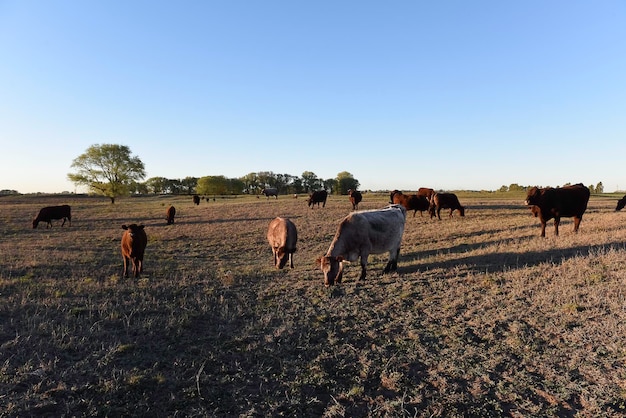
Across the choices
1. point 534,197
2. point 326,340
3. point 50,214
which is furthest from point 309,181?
point 326,340

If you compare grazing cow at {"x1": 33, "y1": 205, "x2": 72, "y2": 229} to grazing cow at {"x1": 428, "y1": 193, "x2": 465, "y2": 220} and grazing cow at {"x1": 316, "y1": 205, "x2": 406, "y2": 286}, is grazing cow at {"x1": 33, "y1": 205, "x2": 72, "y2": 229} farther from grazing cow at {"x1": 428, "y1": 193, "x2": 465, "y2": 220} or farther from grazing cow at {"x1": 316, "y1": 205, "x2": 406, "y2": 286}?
grazing cow at {"x1": 428, "y1": 193, "x2": 465, "y2": 220}

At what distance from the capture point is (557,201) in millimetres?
14250

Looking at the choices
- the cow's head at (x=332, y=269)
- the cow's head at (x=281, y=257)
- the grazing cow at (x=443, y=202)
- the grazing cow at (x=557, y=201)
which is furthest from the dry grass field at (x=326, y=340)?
the grazing cow at (x=443, y=202)

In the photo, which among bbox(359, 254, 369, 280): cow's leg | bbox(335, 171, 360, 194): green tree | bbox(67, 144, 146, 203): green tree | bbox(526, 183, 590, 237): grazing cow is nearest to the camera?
bbox(359, 254, 369, 280): cow's leg

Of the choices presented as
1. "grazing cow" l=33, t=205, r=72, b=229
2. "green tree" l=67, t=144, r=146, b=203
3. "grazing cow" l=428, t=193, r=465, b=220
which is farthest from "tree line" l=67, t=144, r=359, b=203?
"grazing cow" l=428, t=193, r=465, b=220

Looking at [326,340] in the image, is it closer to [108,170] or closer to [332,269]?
[332,269]

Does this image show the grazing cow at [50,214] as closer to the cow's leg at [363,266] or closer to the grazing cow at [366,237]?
the grazing cow at [366,237]

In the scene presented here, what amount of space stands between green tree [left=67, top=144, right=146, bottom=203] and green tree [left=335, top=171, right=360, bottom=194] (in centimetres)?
6257

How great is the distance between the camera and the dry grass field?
13.3 feet

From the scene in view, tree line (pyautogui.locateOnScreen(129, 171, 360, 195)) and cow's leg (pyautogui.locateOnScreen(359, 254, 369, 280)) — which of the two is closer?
cow's leg (pyautogui.locateOnScreen(359, 254, 369, 280))

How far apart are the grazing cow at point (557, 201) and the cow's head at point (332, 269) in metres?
10.2

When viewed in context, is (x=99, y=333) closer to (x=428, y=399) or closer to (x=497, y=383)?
(x=428, y=399)

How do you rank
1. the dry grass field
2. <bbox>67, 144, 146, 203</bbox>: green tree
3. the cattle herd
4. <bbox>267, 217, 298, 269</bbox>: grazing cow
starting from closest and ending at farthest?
the dry grass field
the cattle herd
<bbox>267, 217, 298, 269</bbox>: grazing cow
<bbox>67, 144, 146, 203</bbox>: green tree

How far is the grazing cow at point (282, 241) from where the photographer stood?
1227 centimetres
